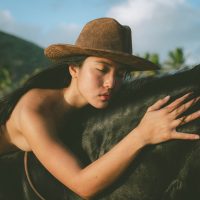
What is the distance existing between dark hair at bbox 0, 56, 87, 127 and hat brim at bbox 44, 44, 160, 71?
0.19ft

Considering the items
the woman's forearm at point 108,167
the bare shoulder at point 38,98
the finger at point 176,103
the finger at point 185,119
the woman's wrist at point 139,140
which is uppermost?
the bare shoulder at point 38,98

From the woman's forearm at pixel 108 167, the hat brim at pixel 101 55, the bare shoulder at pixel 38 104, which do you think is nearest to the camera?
the woman's forearm at pixel 108 167

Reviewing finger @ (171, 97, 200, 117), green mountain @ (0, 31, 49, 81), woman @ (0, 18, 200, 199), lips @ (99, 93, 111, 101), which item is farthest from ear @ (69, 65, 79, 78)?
green mountain @ (0, 31, 49, 81)

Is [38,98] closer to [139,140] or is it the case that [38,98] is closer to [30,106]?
[30,106]

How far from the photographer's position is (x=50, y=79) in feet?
7.29

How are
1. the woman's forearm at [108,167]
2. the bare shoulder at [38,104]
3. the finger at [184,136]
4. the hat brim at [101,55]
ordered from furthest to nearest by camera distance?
the bare shoulder at [38,104] → the hat brim at [101,55] → the woman's forearm at [108,167] → the finger at [184,136]

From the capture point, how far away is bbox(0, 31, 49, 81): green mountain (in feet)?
164

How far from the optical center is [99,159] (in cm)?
175

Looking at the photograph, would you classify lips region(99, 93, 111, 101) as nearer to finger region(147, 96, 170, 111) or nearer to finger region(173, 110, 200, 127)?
finger region(147, 96, 170, 111)

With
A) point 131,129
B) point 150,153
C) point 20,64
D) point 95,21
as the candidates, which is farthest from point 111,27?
point 20,64

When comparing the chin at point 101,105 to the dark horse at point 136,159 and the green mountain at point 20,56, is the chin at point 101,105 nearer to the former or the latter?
the dark horse at point 136,159

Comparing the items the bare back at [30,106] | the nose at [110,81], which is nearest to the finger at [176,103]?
the nose at [110,81]

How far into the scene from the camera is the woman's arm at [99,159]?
5.48 feet

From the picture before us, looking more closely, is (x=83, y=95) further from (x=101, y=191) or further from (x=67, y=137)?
(x=101, y=191)
